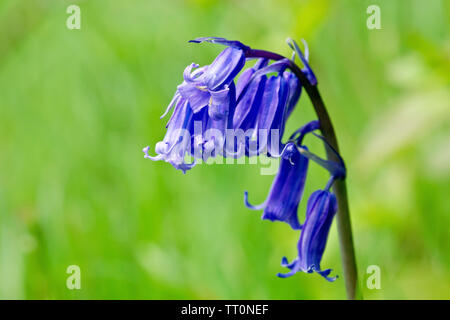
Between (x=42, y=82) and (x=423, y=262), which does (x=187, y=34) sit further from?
(x=423, y=262)

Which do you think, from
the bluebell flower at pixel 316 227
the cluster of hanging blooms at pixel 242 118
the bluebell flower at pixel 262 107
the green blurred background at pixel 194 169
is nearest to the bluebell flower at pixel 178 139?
the cluster of hanging blooms at pixel 242 118

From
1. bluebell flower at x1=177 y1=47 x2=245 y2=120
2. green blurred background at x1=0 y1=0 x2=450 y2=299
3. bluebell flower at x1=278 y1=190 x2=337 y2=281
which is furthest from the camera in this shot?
green blurred background at x1=0 y1=0 x2=450 y2=299

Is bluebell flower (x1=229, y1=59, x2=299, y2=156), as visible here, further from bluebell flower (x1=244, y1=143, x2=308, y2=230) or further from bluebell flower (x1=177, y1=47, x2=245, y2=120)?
bluebell flower (x1=244, y1=143, x2=308, y2=230)

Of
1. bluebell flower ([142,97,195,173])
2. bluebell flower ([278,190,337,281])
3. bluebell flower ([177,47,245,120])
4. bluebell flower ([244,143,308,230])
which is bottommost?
bluebell flower ([278,190,337,281])

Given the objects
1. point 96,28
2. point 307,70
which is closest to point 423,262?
point 307,70

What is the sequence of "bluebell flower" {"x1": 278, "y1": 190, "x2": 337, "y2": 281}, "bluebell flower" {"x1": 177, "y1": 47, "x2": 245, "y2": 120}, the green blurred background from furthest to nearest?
the green blurred background < "bluebell flower" {"x1": 278, "y1": 190, "x2": 337, "y2": 281} < "bluebell flower" {"x1": 177, "y1": 47, "x2": 245, "y2": 120}

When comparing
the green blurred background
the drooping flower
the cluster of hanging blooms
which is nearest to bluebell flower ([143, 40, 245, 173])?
the cluster of hanging blooms

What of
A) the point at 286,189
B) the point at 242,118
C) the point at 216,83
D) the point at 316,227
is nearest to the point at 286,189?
the point at 286,189
